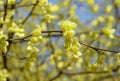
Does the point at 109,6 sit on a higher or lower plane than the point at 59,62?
higher

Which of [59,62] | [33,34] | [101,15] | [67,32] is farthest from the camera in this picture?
[101,15]

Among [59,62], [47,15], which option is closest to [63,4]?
[59,62]

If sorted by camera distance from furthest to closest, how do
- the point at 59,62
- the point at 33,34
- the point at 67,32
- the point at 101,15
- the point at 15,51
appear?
the point at 101,15
the point at 59,62
the point at 15,51
the point at 33,34
the point at 67,32

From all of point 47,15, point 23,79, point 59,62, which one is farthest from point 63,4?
point 47,15

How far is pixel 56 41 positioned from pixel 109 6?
3.73ft

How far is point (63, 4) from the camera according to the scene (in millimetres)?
3775

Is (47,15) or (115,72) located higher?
(47,15)

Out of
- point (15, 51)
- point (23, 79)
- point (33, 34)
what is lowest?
point (23, 79)

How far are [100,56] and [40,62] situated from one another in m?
1.83

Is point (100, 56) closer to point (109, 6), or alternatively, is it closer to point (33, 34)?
point (33, 34)

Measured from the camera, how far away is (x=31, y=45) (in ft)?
6.42

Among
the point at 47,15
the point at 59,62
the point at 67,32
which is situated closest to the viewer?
the point at 67,32

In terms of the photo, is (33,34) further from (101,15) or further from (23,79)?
(101,15)

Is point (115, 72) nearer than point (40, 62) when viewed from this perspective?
Yes
